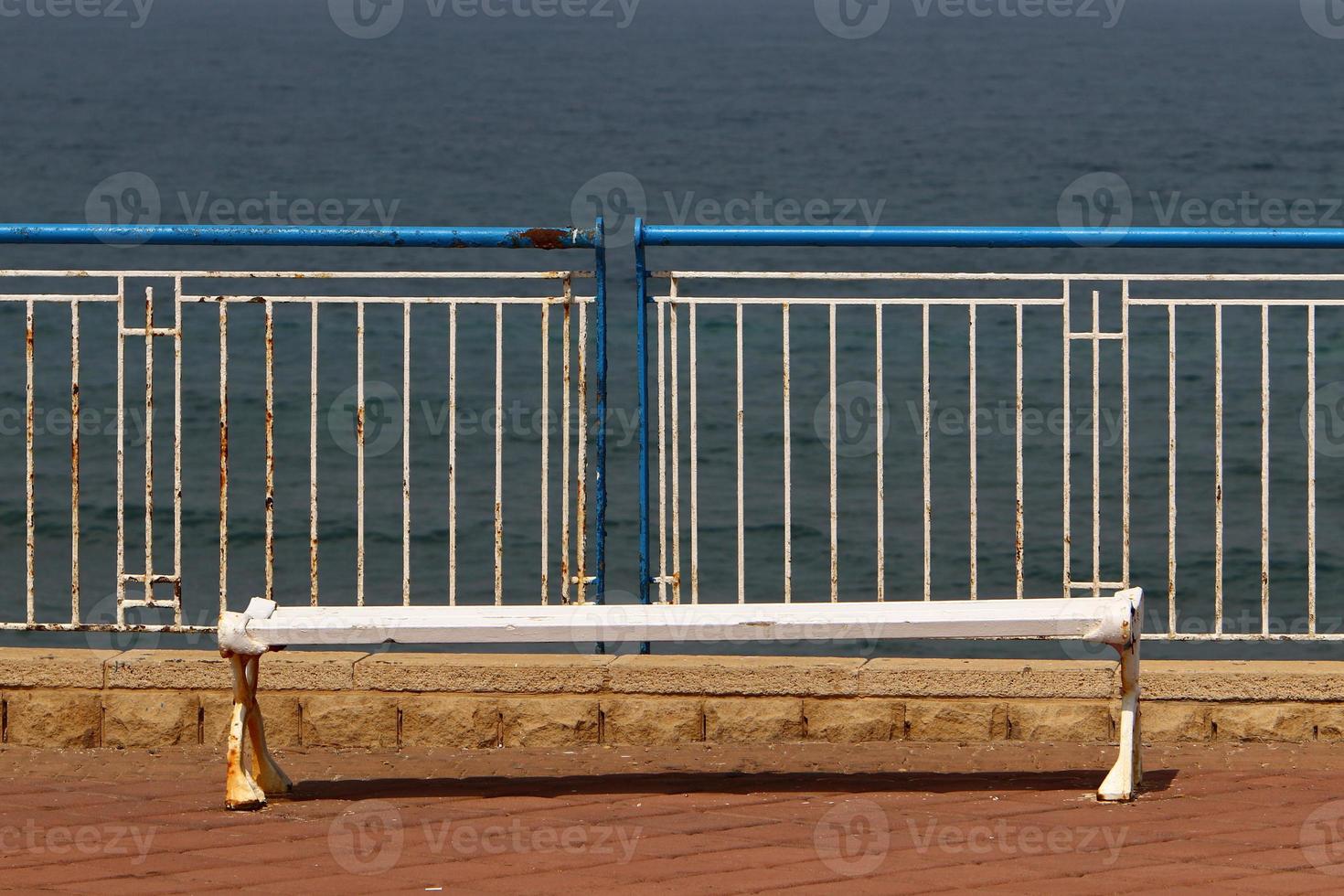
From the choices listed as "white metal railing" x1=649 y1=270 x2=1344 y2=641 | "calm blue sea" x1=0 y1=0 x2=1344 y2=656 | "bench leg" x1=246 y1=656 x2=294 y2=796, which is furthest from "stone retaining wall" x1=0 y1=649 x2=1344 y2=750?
"calm blue sea" x1=0 y1=0 x2=1344 y2=656

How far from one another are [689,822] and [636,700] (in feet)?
3.13

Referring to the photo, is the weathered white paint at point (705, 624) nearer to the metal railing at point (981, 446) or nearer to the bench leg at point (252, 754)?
the bench leg at point (252, 754)

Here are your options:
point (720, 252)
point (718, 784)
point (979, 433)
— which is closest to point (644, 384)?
point (718, 784)

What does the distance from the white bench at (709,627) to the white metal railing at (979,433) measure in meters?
0.66

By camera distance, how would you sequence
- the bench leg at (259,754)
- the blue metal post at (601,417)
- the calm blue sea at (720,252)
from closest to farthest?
the bench leg at (259,754), the blue metal post at (601,417), the calm blue sea at (720,252)

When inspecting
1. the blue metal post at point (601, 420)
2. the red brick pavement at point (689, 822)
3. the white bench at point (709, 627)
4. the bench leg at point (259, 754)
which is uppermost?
the blue metal post at point (601, 420)

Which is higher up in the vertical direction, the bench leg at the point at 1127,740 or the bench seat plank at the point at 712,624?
the bench seat plank at the point at 712,624

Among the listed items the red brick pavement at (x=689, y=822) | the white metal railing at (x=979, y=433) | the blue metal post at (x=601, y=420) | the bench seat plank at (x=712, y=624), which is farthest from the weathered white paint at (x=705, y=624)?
the blue metal post at (x=601, y=420)

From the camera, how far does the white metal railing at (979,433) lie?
643 centimetres

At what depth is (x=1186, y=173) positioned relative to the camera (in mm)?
54469

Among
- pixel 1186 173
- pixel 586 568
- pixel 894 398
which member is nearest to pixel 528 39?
pixel 1186 173

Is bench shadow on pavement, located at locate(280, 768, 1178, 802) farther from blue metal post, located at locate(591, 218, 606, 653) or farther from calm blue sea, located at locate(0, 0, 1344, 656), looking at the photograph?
calm blue sea, located at locate(0, 0, 1344, 656)

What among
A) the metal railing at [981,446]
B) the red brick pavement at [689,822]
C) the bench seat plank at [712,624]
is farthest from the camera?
the metal railing at [981,446]

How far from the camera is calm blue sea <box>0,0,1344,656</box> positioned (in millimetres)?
20094
